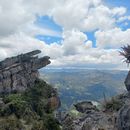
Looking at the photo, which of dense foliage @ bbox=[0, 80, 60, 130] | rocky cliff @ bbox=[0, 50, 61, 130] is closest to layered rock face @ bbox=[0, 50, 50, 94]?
rocky cliff @ bbox=[0, 50, 61, 130]

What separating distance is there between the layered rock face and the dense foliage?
207 inches

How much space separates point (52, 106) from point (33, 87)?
12071 mm

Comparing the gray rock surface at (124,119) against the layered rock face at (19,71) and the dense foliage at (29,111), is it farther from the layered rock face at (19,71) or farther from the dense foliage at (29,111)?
the layered rock face at (19,71)

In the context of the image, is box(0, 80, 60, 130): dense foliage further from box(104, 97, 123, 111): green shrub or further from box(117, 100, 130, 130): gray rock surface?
box(117, 100, 130, 130): gray rock surface

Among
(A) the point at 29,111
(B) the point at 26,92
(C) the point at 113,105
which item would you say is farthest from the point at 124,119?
(B) the point at 26,92

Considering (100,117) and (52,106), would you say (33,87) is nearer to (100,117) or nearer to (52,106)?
(52,106)

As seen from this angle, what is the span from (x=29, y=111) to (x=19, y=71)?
33123mm

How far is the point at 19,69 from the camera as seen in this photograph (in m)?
148

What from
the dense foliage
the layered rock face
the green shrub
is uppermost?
the layered rock face

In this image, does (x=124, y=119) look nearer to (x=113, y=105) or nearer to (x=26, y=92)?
(x=113, y=105)

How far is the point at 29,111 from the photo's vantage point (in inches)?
4670

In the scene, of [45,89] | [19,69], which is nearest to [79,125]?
[45,89]

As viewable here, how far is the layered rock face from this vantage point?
471 feet

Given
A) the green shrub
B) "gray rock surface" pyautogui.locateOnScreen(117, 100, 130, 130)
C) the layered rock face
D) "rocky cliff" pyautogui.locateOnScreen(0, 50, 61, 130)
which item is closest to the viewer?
"gray rock surface" pyautogui.locateOnScreen(117, 100, 130, 130)
